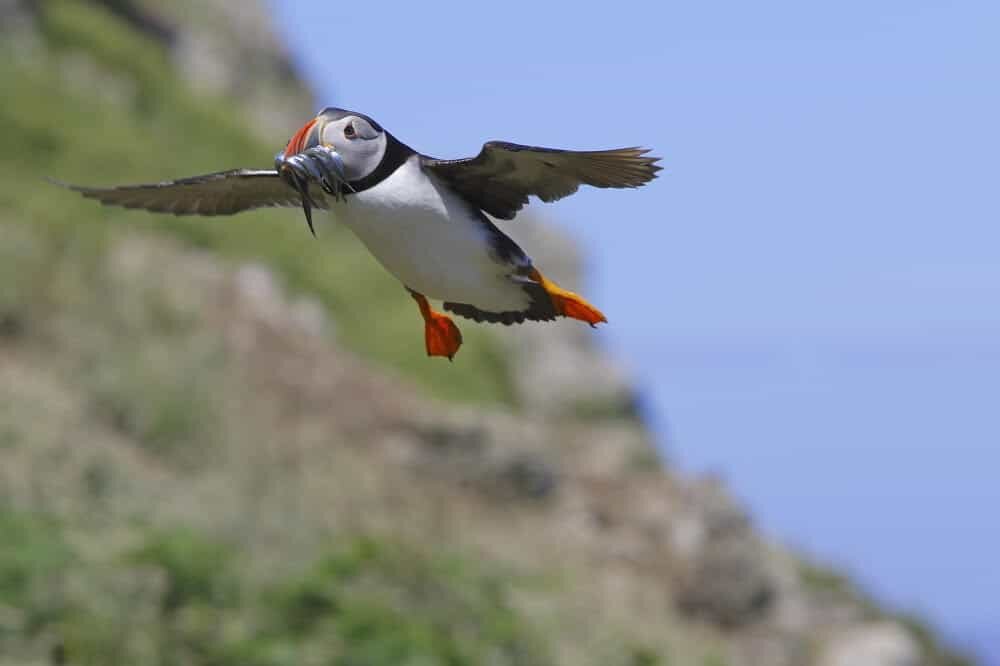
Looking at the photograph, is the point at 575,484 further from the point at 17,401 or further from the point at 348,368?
the point at 17,401

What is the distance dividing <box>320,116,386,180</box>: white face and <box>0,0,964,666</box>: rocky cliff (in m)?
6.18

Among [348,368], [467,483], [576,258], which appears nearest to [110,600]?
[467,483]

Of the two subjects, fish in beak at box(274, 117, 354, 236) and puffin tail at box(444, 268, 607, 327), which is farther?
puffin tail at box(444, 268, 607, 327)

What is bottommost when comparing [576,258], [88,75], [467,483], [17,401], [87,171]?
[17,401]

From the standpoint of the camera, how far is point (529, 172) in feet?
9.19

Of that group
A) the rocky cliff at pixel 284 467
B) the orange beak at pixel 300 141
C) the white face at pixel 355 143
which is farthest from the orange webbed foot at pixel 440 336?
the rocky cliff at pixel 284 467

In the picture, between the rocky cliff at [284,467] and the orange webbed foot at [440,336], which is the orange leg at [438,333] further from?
the rocky cliff at [284,467]

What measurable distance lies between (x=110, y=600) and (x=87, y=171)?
9.75 meters

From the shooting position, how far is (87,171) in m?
17.3

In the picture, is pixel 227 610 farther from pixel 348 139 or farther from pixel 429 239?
pixel 348 139

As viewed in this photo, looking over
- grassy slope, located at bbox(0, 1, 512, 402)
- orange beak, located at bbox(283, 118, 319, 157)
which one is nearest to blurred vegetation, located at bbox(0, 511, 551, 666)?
grassy slope, located at bbox(0, 1, 512, 402)

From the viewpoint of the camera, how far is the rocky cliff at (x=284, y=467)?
901 cm

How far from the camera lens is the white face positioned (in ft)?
7.76

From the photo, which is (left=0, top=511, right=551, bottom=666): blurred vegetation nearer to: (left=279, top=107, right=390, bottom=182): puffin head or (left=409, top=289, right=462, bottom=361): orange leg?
(left=409, top=289, right=462, bottom=361): orange leg
